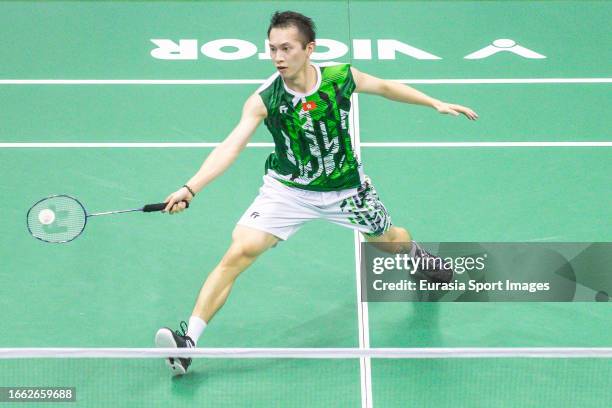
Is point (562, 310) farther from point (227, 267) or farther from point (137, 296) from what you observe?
point (137, 296)

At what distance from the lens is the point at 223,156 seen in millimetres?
6738

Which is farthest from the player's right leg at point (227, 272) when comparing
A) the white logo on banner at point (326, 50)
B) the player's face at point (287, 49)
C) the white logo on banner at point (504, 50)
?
the white logo on banner at point (504, 50)

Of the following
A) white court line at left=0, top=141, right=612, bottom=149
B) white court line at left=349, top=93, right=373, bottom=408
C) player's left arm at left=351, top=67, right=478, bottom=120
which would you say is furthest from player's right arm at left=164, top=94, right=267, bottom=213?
white court line at left=0, top=141, right=612, bottom=149

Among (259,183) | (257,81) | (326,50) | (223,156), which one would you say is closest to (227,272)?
(223,156)

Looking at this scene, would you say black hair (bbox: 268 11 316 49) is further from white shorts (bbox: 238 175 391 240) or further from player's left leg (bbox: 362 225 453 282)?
player's left leg (bbox: 362 225 453 282)

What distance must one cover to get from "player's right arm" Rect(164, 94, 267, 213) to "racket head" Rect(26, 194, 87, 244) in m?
0.77

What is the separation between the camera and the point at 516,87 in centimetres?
1041

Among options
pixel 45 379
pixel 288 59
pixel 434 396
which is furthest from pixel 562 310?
pixel 45 379

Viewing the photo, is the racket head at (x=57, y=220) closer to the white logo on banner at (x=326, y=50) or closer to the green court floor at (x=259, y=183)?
the green court floor at (x=259, y=183)

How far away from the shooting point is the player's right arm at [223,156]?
637 cm

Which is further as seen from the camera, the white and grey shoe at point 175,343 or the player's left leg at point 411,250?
the player's left leg at point 411,250

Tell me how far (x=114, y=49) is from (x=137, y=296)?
3.93 m

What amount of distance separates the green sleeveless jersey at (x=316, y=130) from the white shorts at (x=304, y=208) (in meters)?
0.06

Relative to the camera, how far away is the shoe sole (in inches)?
269
